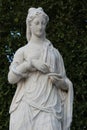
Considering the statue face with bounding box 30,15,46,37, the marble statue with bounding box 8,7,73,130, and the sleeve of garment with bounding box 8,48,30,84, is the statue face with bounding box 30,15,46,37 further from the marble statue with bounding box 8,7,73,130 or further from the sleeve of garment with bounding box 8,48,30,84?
the sleeve of garment with bounding box 8,48,30,84

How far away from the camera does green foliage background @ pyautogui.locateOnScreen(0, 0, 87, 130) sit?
596 inches

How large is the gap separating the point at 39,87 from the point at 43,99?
0.20m

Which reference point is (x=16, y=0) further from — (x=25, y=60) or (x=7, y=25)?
(x=25, y=60)

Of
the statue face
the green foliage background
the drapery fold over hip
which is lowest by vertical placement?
the green foliage background

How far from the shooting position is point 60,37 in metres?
15.8

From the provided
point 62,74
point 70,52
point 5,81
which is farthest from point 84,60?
point 62,74

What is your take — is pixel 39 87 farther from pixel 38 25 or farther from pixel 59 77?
pixel 38 25

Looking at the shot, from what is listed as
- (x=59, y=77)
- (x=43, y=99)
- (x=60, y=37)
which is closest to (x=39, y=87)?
(x=43, y=99)

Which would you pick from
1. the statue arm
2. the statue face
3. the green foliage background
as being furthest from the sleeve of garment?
the green foliage background

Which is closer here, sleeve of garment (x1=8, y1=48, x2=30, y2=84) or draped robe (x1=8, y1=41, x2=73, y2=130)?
draped robe (x1=8, y1=41, x2=73, y2=130)

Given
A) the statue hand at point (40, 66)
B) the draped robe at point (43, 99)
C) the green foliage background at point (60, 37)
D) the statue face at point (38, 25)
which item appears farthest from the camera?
the green foliage background at point (60, 37)

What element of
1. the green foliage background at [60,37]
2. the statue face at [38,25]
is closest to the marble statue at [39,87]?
the statue face at [38,25]

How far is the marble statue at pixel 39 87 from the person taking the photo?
8758 mm

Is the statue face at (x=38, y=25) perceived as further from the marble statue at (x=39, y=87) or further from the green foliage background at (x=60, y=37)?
the green foliage background at (x=60, y=37)
